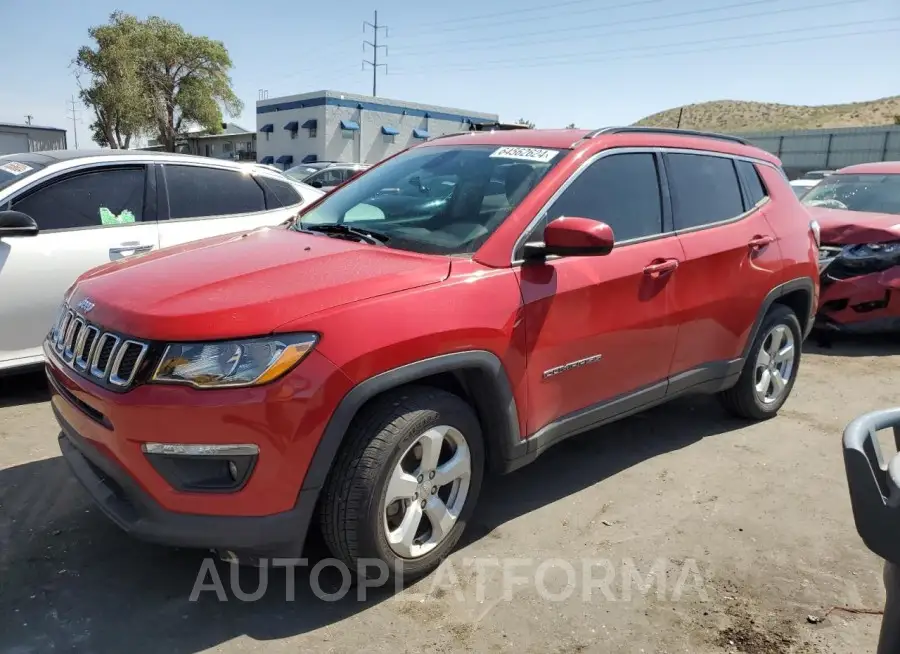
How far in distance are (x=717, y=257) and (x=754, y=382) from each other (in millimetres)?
1042

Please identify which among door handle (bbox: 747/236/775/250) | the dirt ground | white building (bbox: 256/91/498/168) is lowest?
the dirt ground

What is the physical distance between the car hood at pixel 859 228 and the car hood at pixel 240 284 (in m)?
5.04

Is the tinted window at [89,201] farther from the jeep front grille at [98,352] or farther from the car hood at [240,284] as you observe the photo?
the jeep front grille at [98,352]

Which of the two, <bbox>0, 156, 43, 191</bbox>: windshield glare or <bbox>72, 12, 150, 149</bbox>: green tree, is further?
<bbox>72, 12, 150, 149</bbox>: green tree

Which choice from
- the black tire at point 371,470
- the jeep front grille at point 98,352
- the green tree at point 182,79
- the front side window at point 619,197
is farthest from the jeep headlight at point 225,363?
the green tree at point 182,79

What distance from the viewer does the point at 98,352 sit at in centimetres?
251

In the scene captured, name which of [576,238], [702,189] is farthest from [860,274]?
[576,238]

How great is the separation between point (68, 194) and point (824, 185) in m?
7.88

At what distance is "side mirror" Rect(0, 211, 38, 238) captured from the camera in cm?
424

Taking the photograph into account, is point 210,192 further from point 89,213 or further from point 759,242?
point 759,242

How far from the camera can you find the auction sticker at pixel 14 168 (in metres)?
4.70

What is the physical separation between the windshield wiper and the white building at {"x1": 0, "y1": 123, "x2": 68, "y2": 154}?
2016 cm

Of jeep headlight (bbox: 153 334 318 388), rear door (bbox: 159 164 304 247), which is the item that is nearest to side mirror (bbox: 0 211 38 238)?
rear door (bbox: 159 164 304 247)

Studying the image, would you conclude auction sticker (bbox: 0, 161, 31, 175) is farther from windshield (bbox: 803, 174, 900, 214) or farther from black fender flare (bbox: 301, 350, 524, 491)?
windshield (bbox: 803, 174, 900, 214)
